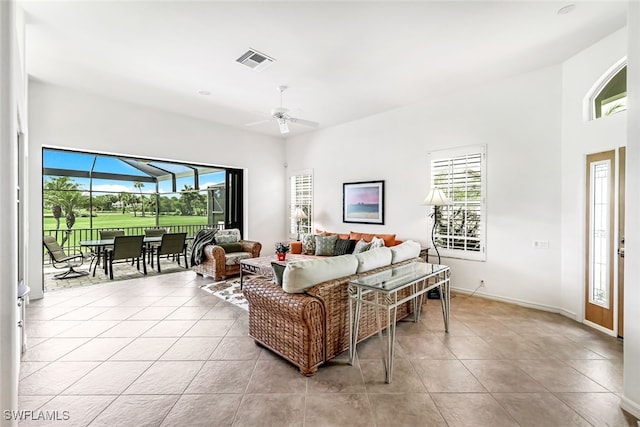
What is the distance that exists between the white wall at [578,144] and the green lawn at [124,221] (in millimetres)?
8548

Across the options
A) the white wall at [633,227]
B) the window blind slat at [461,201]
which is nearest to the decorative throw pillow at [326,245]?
the window blind slat at [461,201]

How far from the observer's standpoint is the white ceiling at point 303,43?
2.75 m

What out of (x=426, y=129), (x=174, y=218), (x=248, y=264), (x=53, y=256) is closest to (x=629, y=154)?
(x=426, y=129)

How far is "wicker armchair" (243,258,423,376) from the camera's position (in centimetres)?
238

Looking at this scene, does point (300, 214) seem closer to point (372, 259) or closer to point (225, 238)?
point (225, 238)

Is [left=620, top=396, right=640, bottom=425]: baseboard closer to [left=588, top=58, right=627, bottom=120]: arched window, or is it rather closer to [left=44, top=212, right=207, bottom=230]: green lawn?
[left=588, top=58, right=627, bottom=120]: arched window

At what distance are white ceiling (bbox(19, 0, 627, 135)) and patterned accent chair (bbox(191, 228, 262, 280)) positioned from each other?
9.07ft

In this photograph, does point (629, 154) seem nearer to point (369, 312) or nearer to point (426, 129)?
point (369, 312)

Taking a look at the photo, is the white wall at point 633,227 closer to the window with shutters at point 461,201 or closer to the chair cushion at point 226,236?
the window with shutters at point 461,201

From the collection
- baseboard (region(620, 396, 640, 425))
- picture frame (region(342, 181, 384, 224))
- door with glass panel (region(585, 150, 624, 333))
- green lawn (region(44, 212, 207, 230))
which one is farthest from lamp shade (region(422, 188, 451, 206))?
green lawn (region(44, 212, 207, 230))

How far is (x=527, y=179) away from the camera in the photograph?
408 centimetres

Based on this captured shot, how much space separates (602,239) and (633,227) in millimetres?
1737

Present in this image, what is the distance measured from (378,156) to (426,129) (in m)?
1.09

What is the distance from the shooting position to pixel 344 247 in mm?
5508
